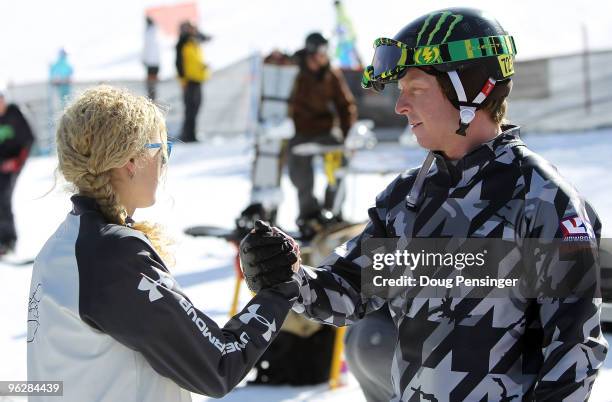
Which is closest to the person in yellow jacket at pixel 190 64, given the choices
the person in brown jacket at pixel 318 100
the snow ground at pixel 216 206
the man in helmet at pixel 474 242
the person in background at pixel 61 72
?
the snow ground at pixel 216 206

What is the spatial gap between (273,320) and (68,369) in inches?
19.2

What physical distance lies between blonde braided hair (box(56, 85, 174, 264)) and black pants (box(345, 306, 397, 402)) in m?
1.61

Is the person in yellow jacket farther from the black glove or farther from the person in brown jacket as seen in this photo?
the black glove

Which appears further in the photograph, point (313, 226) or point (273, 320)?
point (313, 226)

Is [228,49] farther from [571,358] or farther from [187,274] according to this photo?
[571,358]

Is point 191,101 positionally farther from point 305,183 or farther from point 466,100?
point 466,100

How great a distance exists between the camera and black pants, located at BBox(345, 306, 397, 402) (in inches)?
136

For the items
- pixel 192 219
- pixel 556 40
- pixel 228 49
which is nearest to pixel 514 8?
pixel 556 40

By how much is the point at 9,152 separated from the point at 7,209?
64 cm

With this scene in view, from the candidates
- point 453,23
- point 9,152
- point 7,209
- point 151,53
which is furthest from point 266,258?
point 151,53

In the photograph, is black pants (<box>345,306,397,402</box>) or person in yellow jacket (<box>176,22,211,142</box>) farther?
person in yellow jacket (<box>176,22,211,142</box>)

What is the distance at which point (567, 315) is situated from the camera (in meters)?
1.91

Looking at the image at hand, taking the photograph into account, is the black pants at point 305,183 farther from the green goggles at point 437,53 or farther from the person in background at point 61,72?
the person in background at point 61,72

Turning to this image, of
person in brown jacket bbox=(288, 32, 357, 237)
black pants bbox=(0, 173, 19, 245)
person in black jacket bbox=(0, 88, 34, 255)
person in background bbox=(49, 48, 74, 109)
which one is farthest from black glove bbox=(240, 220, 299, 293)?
person in background bbox=(49, 48, 74, 109)
